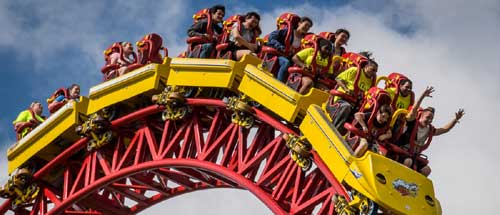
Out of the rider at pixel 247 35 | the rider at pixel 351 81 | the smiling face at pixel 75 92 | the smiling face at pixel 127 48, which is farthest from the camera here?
the smiling face at pixel 75 92

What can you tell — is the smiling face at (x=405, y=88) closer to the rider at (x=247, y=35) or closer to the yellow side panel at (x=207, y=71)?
the yellow side panel at (x=207, y=71)

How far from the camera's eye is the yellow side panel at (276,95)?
16.9m

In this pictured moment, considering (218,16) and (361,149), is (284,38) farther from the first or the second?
(361,149)

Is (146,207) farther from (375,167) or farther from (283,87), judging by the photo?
(375,167)

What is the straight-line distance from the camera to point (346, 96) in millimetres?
16750

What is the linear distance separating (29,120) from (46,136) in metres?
0.83

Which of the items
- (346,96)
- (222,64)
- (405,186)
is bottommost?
(405,186)

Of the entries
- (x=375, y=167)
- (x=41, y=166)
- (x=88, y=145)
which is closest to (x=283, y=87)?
(x=375, y=167)

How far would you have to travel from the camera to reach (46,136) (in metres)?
20.8

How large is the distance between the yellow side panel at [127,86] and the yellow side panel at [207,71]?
0.69ft

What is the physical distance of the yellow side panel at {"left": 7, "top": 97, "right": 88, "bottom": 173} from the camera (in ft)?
66.5

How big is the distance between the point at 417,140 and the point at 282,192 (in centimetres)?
194

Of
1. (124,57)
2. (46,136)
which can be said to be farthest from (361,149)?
(46,136)

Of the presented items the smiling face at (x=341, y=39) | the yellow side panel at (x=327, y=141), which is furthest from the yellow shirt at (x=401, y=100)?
the smiling face at (x=341, y=39)
